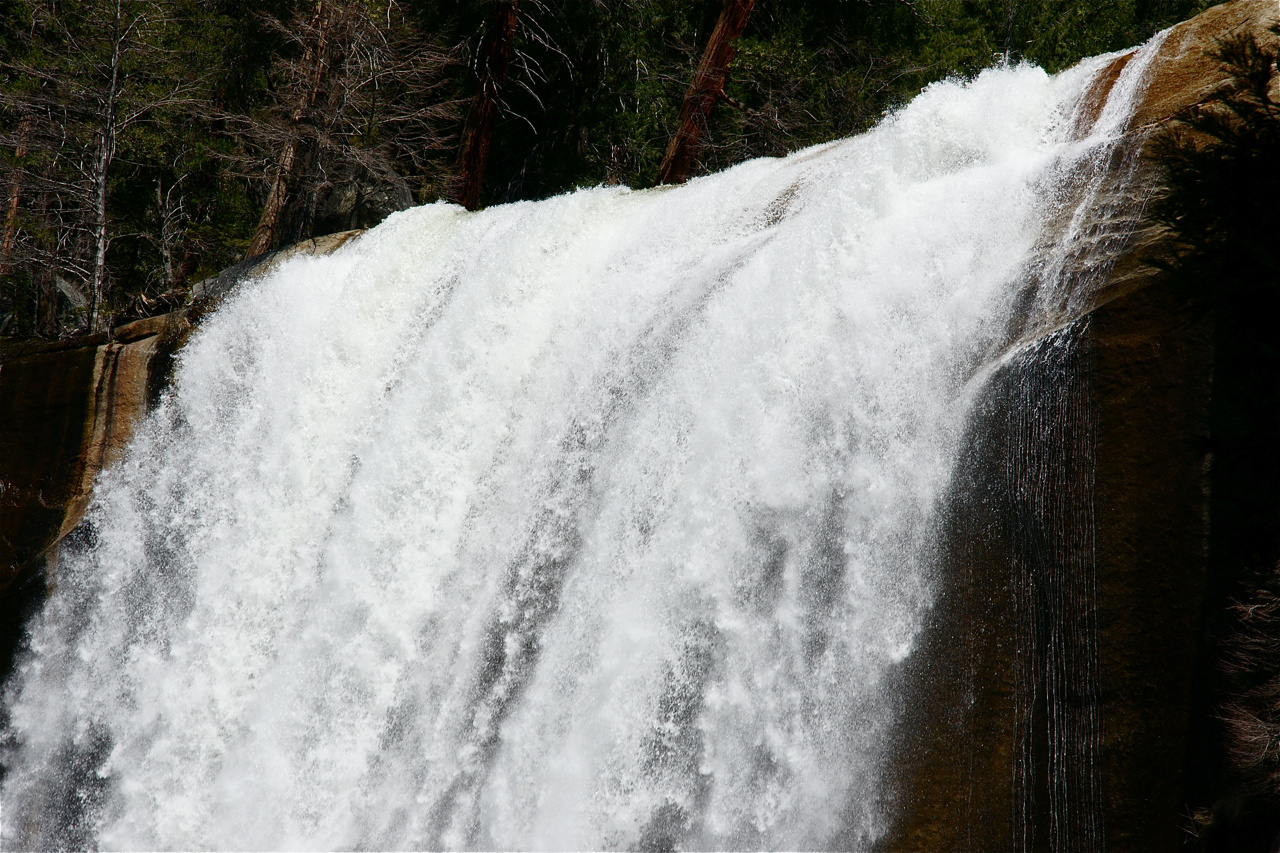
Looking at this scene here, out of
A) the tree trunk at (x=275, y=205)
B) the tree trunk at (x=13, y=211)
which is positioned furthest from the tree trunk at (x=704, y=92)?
the tree trunk at (x=13, y=211)

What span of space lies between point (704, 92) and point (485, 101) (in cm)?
317

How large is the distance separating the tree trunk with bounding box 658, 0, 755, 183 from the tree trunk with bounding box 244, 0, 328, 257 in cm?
487

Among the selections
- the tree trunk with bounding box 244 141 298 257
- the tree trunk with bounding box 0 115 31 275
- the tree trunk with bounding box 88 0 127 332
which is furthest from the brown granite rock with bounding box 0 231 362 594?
the tree trunk with bounding box 0 115 31 275

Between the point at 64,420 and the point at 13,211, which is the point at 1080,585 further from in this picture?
the point at 13,211

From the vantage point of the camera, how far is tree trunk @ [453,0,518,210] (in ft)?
40.6

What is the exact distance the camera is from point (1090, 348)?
12.4 ft

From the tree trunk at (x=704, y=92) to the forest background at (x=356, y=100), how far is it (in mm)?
201

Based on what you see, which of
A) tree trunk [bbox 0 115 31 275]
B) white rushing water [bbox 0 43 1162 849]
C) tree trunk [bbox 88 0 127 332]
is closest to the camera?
white rushing water [bbox 0 43 1162 849]

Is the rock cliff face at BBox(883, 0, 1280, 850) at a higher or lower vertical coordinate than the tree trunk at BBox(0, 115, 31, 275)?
higher

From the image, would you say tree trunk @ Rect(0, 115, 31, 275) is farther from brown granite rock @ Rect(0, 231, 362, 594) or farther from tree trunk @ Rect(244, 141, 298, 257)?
brown granite rock @ Rect(0, 231, 362, 594)

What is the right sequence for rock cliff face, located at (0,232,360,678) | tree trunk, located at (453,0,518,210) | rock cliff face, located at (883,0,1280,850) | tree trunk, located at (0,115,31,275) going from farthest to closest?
tree trunk, located at (453,0,518,210)
tree trunk, located at (0,115,31,275)
rock cliff face, located at (0,232,360,678)
rock cliff face, located at (883,0,1280,850)

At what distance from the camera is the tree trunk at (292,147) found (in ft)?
38.4

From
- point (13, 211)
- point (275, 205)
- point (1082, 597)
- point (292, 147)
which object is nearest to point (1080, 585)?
point (1082, 597)

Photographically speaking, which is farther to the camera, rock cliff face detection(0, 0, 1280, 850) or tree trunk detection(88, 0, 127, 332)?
tree trunk detection(88, 0, 127, 332)
